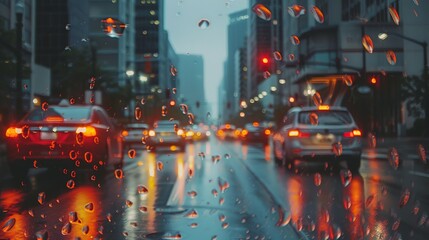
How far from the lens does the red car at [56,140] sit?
38.7 ft

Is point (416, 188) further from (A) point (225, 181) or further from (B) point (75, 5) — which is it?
(B) point (75, 5)

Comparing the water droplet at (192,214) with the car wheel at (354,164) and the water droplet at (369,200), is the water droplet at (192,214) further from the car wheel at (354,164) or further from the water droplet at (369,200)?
the car wheel at (354,164)

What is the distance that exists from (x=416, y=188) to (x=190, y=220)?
5.41 m

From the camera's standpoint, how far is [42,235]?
21.2ft

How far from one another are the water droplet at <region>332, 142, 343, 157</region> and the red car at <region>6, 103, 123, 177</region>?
18.0 feet

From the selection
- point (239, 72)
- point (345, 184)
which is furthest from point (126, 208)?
point (239, 72)

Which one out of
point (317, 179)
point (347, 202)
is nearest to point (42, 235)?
point (347, 202)

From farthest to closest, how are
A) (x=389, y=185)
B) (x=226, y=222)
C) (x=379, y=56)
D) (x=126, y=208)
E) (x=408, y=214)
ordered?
(x=379, y=56) → (x=389, y=185) → (x=126, y=208) → (x=408, y=214) → (x=226, y=222)

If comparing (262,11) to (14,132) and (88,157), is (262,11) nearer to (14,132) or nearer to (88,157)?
(88,157)

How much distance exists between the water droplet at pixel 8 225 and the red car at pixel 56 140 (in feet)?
14.2

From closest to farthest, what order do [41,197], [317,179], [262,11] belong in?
[262,11]
[41,197]
[317,179]

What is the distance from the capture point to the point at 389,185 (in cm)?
1156

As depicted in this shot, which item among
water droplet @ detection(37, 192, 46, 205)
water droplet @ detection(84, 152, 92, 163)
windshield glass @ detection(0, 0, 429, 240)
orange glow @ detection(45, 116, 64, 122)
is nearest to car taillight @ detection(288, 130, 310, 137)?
windshield glass @ detection(0, 0, 429, 240)

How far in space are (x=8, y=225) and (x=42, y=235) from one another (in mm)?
867
